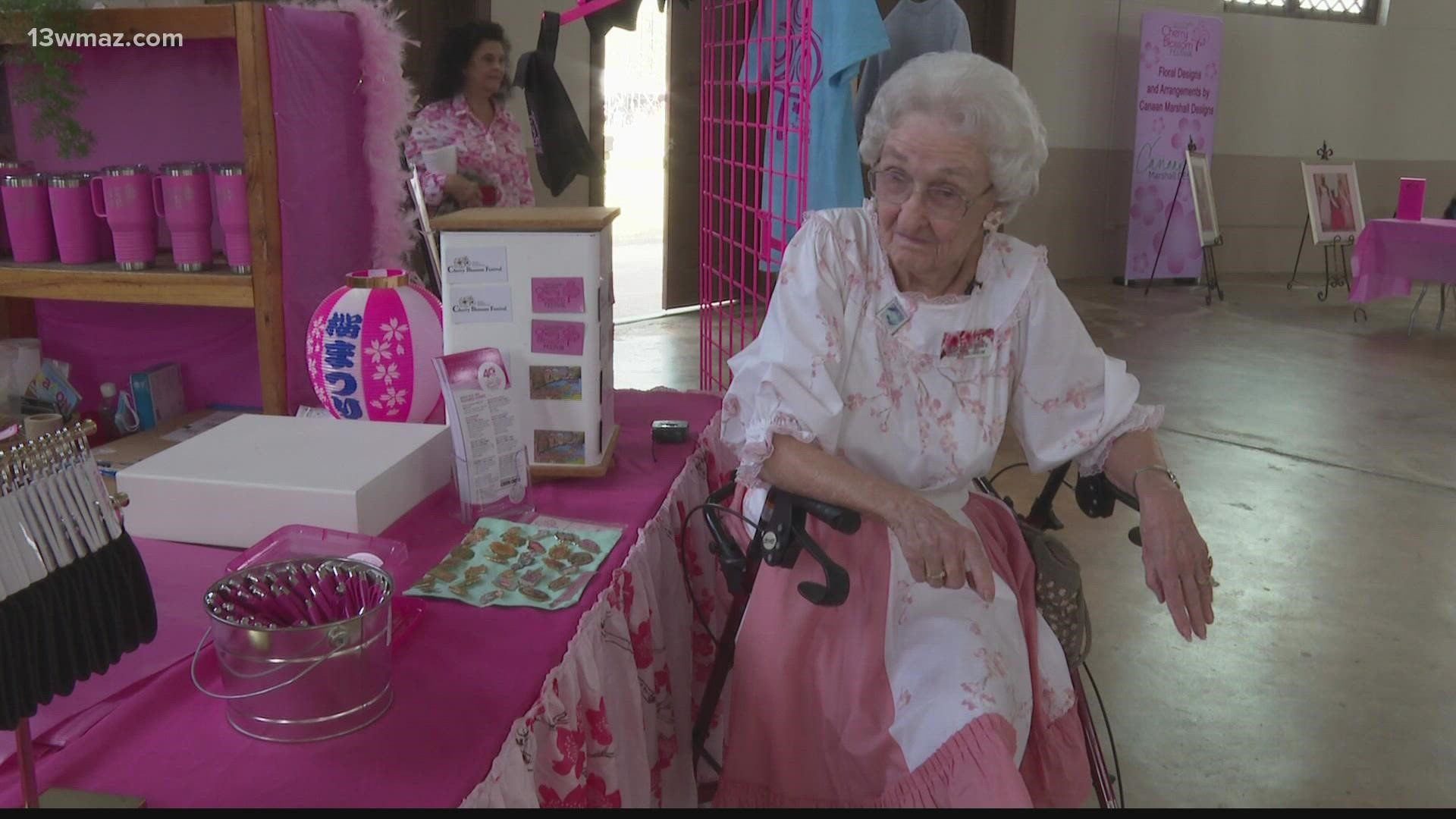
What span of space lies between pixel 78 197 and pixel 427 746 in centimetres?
140

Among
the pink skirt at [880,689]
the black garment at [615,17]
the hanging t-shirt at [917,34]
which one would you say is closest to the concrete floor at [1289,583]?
the pink skirt at [880,689]

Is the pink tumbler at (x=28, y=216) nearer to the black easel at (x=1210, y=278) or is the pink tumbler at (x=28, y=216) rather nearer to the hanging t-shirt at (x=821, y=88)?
the hanging t-shirt at (x=821, y=88)

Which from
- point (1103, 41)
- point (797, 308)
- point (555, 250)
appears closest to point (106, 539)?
point (555, 250)

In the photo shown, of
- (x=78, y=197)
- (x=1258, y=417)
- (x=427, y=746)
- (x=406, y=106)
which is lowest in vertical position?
(x=1258, y=417)

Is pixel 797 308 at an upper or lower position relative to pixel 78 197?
lower

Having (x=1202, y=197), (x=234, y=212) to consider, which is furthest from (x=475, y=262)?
(x=1202, y=197)

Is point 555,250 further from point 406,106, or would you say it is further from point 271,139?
point 406,106

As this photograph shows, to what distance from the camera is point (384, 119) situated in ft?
6.63

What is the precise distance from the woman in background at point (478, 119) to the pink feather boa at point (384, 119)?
1.68 m

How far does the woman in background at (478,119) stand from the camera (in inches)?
152

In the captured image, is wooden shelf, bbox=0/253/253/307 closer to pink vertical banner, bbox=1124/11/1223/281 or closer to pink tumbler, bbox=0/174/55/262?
pink tumbler, bbox=0/174/55/262

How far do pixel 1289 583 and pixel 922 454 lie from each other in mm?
2248

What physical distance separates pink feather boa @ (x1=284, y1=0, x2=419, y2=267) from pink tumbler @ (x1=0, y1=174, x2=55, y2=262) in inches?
21.4

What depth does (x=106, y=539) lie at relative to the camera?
2.89 feet
